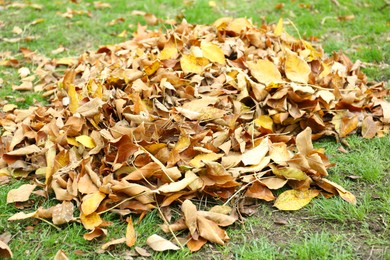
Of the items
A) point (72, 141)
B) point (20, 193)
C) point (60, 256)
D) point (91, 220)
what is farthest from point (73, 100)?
point (60, 256)

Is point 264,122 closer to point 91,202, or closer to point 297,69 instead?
point 297,69

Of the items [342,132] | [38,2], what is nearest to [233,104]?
[342,132]

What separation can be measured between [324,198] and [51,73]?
112 inches

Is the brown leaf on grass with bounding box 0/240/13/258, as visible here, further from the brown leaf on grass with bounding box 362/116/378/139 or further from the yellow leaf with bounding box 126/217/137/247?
the brown leaf on grass with bounding box 362/116/378/139

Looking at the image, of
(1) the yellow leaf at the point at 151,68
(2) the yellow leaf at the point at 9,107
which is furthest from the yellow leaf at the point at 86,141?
(2) the yellow leaf at the point at 9,107

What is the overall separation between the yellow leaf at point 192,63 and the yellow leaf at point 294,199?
120 cm

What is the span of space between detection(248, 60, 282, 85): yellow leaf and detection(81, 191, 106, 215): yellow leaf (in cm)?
139

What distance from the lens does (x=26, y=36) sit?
5156 millimetres

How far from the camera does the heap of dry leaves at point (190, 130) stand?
8.28 ft

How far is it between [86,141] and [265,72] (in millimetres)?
1327

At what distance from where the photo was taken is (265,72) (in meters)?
3.27

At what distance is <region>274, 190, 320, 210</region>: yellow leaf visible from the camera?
2.52 m

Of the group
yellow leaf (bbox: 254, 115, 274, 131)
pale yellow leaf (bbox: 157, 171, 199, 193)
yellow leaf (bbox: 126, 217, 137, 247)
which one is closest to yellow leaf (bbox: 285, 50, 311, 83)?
yellow leaf (bbox: 254, 115, 274, 131)

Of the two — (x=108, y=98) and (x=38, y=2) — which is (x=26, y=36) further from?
(x=108, y=98)
